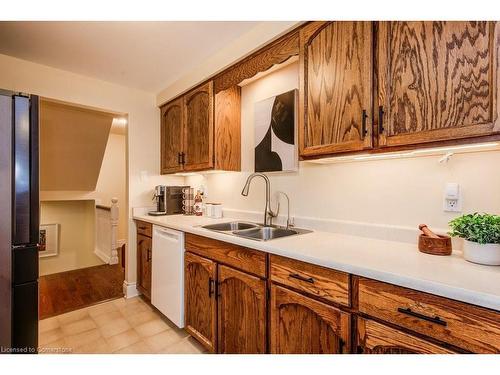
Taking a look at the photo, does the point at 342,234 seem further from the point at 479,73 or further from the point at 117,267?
the point at 117,267

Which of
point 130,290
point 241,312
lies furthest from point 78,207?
point 241,312

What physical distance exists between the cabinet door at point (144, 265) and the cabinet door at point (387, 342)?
202 cm

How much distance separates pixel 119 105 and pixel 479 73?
286 centimetres

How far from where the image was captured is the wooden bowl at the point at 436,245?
1.05m

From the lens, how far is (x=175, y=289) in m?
1.88

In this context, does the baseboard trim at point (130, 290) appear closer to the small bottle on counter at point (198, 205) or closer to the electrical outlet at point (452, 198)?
the small bottle on counter at point (198, 205)

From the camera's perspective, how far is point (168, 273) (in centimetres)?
197

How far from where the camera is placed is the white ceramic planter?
0.90m

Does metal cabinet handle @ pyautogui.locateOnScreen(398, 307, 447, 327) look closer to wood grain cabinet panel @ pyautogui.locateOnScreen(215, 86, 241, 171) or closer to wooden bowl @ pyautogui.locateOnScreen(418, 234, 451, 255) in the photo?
wooden bowl @ pyautogui.locateOnScreen(418, 234, 451, 255)

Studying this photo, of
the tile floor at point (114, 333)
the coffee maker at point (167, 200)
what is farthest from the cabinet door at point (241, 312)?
the coffee maker at point (167, 200)

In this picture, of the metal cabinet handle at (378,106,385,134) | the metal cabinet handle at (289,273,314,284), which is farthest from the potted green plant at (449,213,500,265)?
the metal cabinet handle at (289,273,314,284)

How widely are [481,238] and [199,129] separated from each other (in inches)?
80.2

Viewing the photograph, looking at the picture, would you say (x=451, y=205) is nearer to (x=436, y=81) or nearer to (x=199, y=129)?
(x=436, y=81)
